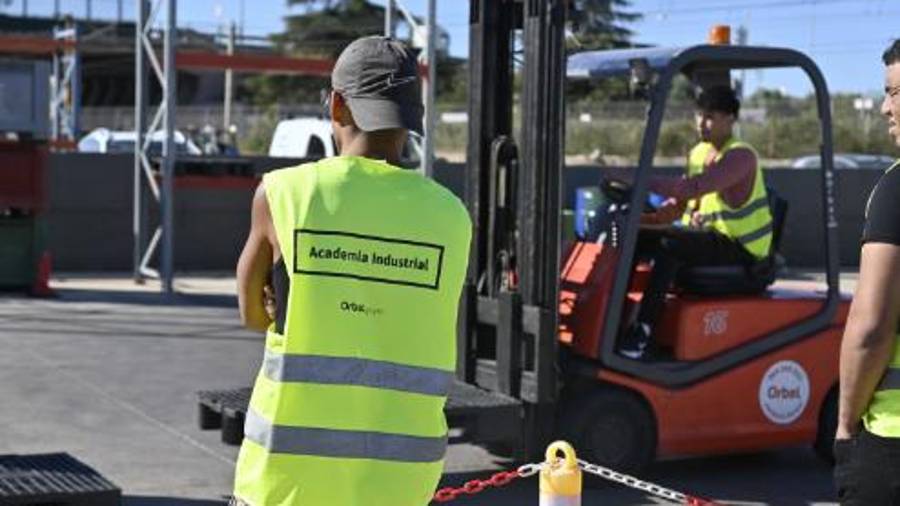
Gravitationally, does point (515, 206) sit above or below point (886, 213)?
below

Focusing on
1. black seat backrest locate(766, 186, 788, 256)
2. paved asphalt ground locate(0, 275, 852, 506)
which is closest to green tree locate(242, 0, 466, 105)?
paved asphalt ground locate(0, 275, 852, 506)

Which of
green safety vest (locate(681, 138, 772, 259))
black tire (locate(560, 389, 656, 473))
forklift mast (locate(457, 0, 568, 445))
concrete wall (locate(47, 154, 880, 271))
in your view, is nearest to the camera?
forklift mast (locate(457, 0, 568, 445))

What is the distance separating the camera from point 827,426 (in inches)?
318

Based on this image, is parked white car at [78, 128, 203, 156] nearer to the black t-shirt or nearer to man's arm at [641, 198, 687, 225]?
man's arm at [641, 198, 687, 225]

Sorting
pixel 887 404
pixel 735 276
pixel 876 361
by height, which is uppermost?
pixel 876 361

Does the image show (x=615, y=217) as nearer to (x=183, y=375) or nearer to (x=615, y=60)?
(x=615, y=60)

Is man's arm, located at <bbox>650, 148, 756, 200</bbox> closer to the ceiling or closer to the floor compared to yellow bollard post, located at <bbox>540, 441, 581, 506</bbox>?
closer to the ceiling

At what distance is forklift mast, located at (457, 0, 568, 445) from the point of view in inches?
283

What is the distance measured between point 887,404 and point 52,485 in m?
3.53

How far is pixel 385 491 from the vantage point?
9.37ft

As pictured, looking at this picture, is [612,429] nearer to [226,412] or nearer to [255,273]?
[226,412]

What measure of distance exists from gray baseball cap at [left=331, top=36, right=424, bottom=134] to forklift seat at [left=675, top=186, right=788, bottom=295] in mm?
4874

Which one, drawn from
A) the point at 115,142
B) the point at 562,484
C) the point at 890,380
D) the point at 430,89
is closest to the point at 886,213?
the point at 890,380

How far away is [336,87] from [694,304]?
16.0 feet
